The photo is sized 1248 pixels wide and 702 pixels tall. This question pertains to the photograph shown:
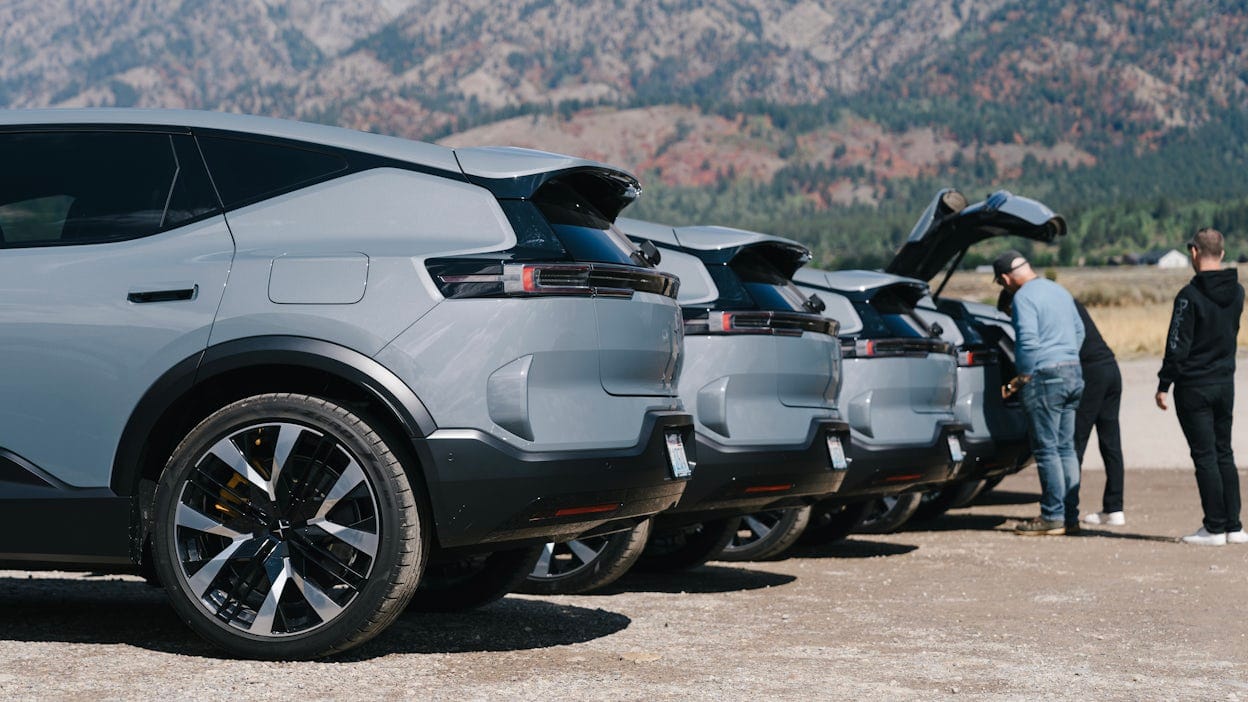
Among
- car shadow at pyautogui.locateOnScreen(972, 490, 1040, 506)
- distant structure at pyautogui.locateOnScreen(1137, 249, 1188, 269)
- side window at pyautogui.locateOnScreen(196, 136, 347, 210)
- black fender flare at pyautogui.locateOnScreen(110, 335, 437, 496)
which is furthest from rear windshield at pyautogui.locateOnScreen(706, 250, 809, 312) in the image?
distant structure at pyautogui.locateOnScreen(1137, 249, 1188, 269)

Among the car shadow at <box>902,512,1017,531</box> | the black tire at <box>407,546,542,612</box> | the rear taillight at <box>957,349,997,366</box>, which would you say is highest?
the rear taillight at <box>957,349,997,366</box>

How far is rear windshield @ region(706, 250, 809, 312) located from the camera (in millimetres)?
7656

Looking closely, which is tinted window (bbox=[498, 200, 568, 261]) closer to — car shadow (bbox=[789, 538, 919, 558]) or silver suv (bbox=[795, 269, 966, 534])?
silver suv (bbox=[795, 269, 966, 534])

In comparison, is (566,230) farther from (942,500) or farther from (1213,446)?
(942,500)

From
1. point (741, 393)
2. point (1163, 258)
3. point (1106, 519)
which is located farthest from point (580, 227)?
point (1163, 258)

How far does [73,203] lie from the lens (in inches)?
220

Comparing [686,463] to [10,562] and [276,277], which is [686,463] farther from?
[10,562]

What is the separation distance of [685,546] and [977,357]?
3.65 m

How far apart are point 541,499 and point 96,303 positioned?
158 centimetres

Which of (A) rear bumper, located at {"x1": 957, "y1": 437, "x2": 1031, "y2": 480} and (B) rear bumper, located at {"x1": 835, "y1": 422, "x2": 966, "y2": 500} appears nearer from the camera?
(B) rear bumper, located at {"x1": 835, "y1": 422, "x2": 966, "y2": 500}

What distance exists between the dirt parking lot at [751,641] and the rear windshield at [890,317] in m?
1.35

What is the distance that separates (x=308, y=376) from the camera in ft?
17.4

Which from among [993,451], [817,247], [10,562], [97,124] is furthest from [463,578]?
[817,247]

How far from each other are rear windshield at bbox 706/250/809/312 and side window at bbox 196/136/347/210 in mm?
2570
